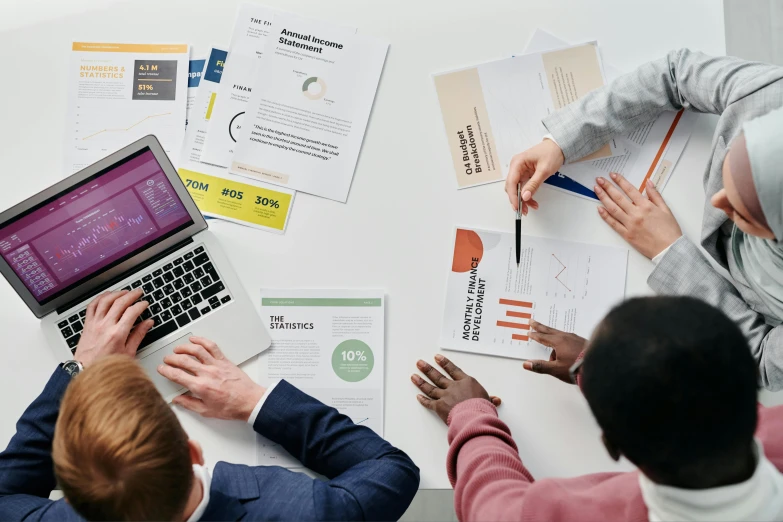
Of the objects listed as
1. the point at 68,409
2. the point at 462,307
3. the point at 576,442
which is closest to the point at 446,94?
the point at 462,307

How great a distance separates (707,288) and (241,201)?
2.82 feet

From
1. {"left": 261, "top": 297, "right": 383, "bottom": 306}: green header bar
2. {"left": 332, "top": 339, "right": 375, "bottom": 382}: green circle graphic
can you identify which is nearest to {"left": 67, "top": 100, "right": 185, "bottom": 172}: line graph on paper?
A: {"left": 261, "top": 297, "right": 383, "bottom": 306}: green header bar

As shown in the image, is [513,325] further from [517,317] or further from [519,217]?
[519,217]

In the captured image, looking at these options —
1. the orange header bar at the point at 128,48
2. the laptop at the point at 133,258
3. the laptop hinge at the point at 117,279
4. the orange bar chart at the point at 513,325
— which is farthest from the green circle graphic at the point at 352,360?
the orange header bar at the point at 128,48

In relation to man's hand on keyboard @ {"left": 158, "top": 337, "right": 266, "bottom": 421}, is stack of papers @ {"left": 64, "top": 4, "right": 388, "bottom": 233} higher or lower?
higher

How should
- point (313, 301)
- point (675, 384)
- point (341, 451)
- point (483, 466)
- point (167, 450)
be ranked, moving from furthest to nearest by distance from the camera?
point (313, 301) → point (341, 451) → point (483, 466) → point (167, 450) → point (675, 384)

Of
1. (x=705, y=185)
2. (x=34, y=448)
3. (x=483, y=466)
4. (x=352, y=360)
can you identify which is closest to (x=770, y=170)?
(x=705, y=185)

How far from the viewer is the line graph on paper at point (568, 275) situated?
3.85ft

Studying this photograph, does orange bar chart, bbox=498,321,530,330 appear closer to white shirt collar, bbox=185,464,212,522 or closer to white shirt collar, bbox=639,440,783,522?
white shirt collar, bbox=639,440,783,522

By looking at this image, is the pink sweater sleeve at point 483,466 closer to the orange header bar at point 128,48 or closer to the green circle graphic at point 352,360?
the green circle graphic at point 352,360

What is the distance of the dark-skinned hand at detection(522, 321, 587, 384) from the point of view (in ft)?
3.67

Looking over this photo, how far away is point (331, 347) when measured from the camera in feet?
3.78

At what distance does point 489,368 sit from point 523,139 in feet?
1.43

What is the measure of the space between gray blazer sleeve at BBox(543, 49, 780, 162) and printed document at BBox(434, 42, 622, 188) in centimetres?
4
